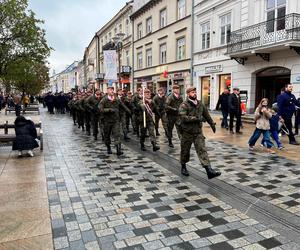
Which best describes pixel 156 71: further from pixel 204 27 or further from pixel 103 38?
pixel 103 38

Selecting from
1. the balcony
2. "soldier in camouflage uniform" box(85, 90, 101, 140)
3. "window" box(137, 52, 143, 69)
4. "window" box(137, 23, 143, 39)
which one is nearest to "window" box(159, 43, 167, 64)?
"window" box(137, 52, 143, 69)

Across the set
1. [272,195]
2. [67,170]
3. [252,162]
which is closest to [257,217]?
[272,195]

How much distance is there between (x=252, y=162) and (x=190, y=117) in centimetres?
231

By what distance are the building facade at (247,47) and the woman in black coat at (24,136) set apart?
11.2 m

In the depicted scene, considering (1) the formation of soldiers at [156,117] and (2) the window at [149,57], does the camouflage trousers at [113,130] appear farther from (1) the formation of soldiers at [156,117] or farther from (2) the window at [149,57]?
(2) the window at [149,57]

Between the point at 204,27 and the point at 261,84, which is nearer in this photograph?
the point at 261,84

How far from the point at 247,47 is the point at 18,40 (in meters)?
11.5

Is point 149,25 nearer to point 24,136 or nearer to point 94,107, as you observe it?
point 94,107

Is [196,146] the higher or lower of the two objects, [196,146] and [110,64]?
the lower

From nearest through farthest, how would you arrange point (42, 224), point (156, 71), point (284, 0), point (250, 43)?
point (42, 224) < point (284, 0) < point (250, 43) < point (156, 71)

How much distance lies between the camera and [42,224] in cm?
417

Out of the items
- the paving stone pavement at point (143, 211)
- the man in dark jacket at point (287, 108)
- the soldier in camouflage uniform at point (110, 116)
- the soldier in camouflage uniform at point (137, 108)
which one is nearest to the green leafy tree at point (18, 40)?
the soldier in camouflage uniform at point (137, 108)

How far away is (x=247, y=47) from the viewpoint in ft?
55.8

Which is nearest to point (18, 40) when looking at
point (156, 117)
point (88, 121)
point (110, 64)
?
point (110, 64)
